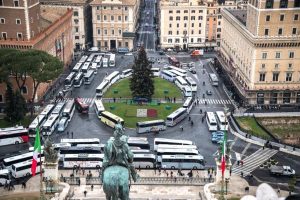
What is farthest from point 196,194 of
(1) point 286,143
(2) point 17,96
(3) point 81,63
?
(3) point 81,63

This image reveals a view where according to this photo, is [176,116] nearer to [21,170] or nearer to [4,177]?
[21,170]

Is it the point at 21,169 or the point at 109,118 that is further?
the point at 109,118

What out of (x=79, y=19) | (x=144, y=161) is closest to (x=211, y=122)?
(x=144, y=161)

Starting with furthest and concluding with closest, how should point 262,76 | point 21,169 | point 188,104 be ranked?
point 262,76, point 188,104, point 21,169

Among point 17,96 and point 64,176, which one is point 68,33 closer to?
point 17,96

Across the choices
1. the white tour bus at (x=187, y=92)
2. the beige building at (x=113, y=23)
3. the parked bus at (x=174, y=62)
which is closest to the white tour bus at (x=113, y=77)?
the white tour bus at (x=187, y=92)

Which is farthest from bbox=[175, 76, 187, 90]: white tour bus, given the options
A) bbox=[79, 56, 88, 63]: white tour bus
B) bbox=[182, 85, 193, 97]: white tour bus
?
bbox=[79, 56, 88, 63]: white tour bus

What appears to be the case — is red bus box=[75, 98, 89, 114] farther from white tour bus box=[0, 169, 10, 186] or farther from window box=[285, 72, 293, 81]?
window box=[285, 72, 293, 81]
